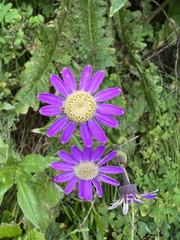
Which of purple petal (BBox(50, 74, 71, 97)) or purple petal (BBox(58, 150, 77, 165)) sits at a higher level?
purple petal (BBox(50, 74, 71, 97))

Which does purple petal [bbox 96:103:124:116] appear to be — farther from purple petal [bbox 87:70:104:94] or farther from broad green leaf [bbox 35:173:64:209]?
broad green leaf [bbox 35:173:64:209]

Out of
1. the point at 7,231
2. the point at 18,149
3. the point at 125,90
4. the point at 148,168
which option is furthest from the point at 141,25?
the point at 7,231

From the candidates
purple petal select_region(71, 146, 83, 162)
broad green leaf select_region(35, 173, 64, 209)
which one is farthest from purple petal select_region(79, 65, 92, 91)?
broad green leaf select_region(35, 173, 64, 209)

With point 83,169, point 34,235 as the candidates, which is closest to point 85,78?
point 83,169

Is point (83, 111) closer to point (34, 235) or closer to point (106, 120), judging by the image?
point (106, 120)

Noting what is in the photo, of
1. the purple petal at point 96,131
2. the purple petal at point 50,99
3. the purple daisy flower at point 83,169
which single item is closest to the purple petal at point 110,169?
the purple daisy flower at point 83,169

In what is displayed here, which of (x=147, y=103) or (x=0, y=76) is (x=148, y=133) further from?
(x=0, y=76)
